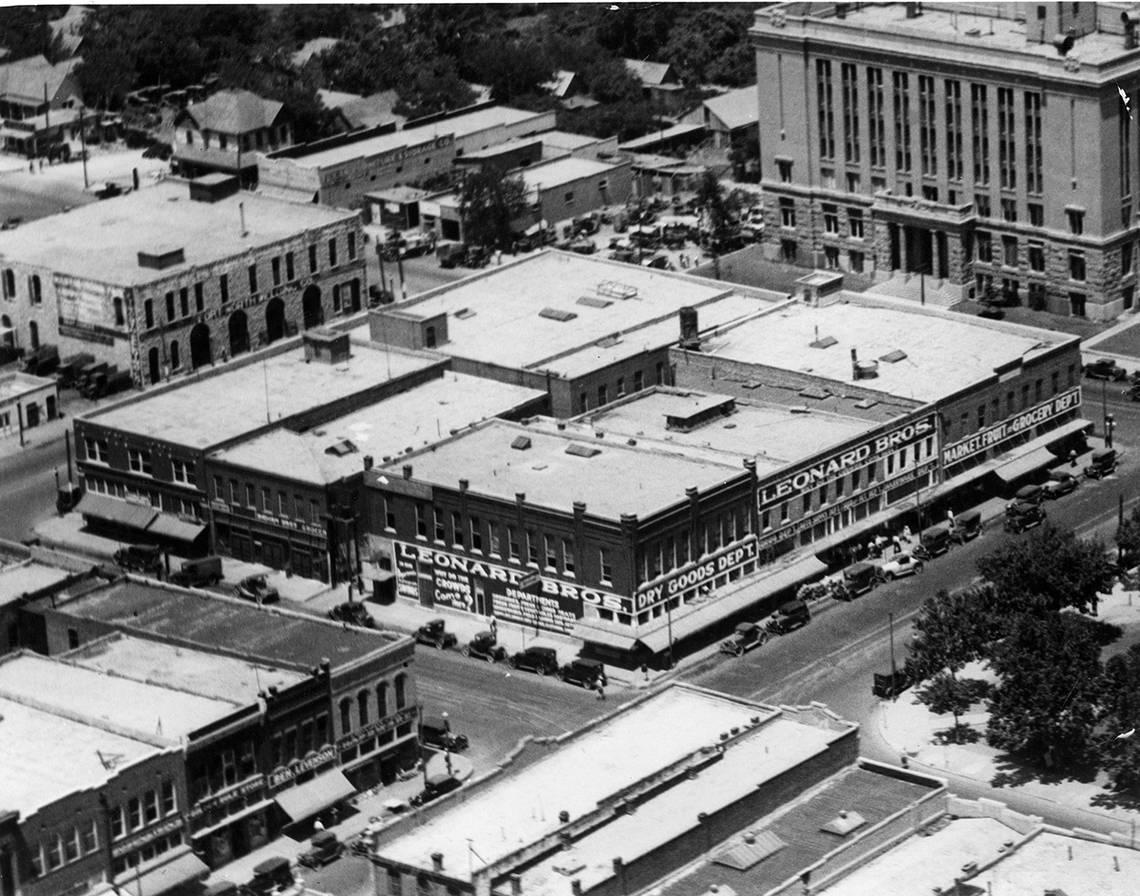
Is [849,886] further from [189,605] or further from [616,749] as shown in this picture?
[189,605]

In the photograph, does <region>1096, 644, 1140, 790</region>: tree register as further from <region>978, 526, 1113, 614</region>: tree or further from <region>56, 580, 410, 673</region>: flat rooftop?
<region>56, 580, 410, 673</region>: flat rooftop

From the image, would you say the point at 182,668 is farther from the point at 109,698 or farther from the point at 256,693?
the point at 256,693

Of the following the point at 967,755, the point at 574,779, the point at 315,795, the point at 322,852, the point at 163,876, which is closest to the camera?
the point at 574,779

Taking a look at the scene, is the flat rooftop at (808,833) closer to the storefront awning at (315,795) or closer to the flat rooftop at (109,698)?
the storefront awning at (315,795)

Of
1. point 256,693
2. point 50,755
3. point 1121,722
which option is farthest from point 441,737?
point 1121,722

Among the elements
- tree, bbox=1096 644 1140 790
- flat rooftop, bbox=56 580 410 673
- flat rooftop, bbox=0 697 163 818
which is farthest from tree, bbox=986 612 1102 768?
flat rooftop, bbox=0 697 163 818

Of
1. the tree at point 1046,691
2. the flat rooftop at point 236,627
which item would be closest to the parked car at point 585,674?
the flat rooftop at point 236,627
